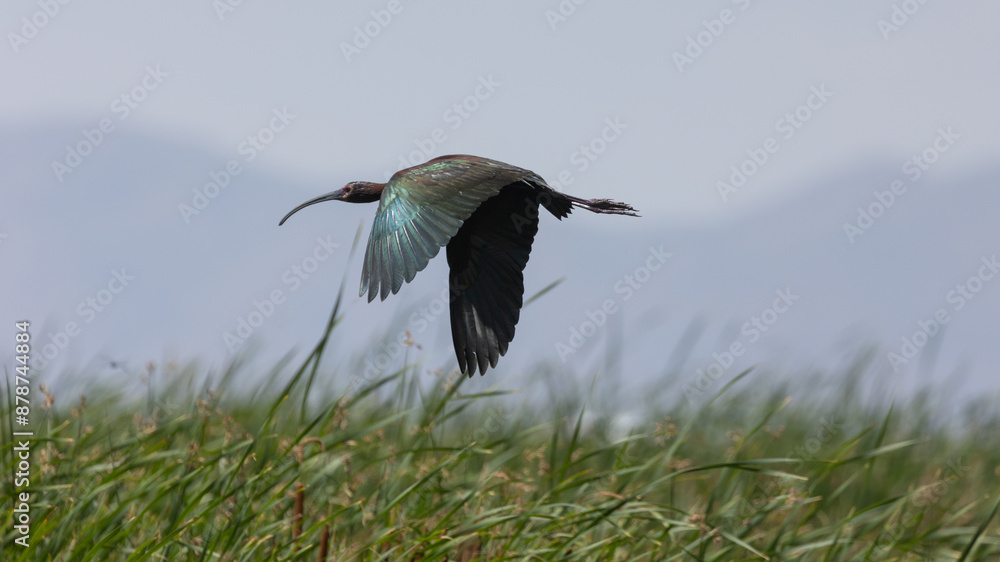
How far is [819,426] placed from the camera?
6.87 m

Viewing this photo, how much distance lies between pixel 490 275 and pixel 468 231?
0.16m

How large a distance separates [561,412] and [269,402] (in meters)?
1.93

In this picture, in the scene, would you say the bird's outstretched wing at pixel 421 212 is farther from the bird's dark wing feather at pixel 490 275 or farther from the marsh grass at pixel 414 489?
the marsh grass at pixel 414 489

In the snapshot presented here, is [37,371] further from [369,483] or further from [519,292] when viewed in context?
[519,292]

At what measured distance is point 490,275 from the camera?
113 inches

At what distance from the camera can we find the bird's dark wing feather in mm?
2740

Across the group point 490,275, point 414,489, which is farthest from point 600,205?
point 414,489

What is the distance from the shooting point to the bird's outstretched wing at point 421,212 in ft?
7.25

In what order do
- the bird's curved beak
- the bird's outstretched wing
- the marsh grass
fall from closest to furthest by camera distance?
the bird's outstretched wing, the bird's curved beak, the marsh grass

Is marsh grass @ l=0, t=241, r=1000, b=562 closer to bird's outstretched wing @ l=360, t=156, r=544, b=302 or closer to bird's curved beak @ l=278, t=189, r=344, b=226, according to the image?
bird's curved beak @ l=278, t=189, r=344, b=226

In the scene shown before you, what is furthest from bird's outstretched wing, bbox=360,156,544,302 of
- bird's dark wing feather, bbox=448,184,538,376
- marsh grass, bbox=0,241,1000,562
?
marsh grass, bbox=0,241,1000,562

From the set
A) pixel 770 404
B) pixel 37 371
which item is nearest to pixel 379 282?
pixel 37 371

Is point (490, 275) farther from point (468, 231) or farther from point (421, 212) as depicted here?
point (421, 212)

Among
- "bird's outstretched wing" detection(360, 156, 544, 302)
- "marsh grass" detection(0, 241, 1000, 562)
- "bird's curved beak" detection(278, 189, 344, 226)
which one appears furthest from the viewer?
"marsh grass" detection(0, 241, 1000, 562)
